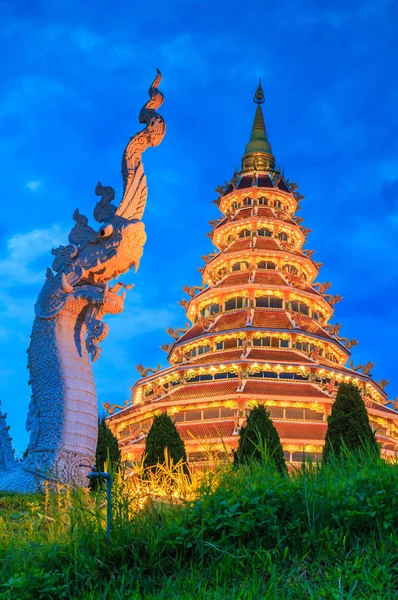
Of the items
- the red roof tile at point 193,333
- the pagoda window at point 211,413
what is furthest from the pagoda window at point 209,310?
the pagoda window at point 211,413

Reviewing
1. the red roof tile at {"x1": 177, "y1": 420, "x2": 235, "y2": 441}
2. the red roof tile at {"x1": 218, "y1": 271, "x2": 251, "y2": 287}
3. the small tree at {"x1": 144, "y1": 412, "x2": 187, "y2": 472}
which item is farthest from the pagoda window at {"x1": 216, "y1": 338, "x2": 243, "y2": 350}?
the small tree at {"x1": 144, "y1": 412, "x2": 187, "y2": 472}

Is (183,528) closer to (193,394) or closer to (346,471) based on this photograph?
(346,471)

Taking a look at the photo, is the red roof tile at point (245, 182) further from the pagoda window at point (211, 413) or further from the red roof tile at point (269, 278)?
the pagoda window at point (211, 413)

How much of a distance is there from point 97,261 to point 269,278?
3596 centimetres

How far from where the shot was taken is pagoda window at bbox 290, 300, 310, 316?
150ft

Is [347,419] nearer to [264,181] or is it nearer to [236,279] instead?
[236,279]

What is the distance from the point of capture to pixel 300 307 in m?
46.1

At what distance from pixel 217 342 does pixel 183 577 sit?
35972 millimetres

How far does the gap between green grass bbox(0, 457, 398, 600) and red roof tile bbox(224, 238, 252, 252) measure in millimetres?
41562

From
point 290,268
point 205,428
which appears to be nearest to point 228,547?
point 205,428

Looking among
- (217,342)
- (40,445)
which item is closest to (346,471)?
(40,445)

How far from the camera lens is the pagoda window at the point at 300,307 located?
45.7 meters

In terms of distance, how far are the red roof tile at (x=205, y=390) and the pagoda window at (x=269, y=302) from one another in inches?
351

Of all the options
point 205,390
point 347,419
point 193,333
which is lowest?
point 347,419
